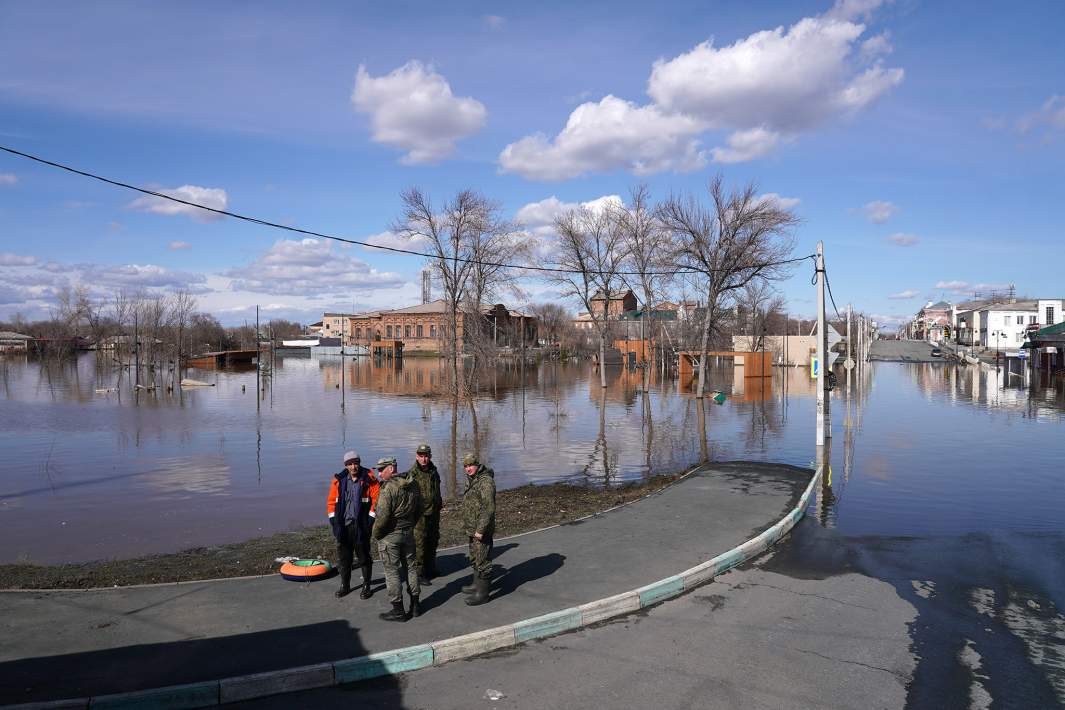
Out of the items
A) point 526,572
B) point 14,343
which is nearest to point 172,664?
point 526,572

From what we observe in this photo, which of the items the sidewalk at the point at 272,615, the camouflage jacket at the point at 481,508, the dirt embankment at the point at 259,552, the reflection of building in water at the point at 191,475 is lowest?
the reflection of building in water at the point at 191,475

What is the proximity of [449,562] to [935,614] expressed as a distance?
221 inches

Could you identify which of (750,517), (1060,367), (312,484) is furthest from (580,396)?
(1060,367)

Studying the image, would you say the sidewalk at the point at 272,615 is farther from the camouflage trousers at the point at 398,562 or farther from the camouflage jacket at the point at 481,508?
the camouflage jacket at the point at 481,508

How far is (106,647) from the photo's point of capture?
6.17 meters

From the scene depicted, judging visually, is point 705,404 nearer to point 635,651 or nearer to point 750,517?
point 750,517

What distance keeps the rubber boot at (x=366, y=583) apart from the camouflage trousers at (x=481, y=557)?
47.8 inches

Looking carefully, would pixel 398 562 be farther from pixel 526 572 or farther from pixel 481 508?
pixel 526 572

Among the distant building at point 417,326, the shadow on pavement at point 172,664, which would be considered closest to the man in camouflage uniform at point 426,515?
the shadow on pavement at point 172,664

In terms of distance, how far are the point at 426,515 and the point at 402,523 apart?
844 mm

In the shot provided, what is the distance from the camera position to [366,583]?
25.1 feet

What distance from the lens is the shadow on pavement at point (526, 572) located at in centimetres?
789

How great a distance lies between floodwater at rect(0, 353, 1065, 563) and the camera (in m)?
12.6

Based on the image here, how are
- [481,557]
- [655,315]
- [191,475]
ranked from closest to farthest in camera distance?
1. [481,557]
2. [191,475]
3. [655,315]
